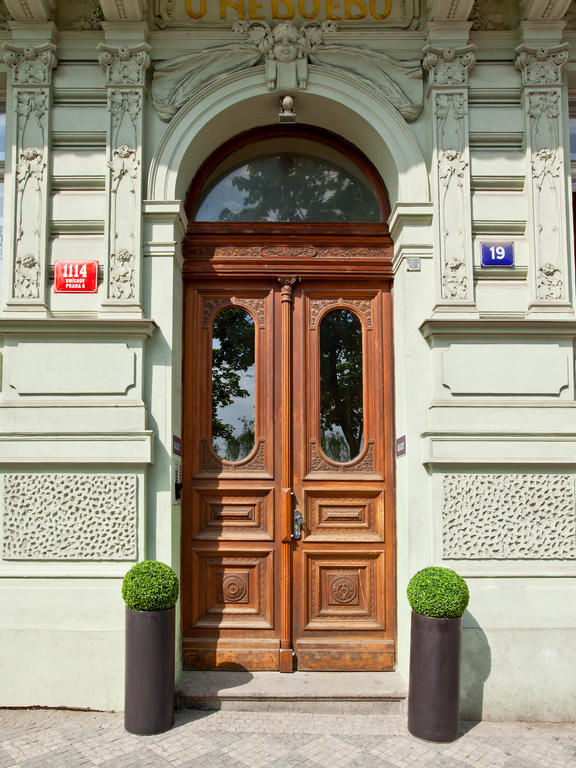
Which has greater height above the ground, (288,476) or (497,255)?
(497,255)

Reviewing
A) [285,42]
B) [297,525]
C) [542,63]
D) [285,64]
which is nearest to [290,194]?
[285,64]

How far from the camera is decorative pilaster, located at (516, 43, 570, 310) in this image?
5516 millimetres

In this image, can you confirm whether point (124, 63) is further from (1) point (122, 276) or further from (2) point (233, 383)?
(2) point (233, 383)

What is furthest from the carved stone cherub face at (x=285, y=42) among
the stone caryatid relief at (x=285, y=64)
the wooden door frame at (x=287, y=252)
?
the wooden door frame at (x=287, y=252)

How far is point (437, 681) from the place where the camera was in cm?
470

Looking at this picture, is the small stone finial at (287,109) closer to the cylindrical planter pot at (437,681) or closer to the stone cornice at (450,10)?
the stone cornice at (450,10)

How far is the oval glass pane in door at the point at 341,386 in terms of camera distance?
19.4 feet

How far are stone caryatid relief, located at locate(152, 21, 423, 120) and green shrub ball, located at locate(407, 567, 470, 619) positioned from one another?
3570 mm

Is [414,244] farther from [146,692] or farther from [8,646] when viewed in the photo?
[8,646]

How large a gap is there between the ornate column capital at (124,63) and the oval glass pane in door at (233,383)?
197 centimetres

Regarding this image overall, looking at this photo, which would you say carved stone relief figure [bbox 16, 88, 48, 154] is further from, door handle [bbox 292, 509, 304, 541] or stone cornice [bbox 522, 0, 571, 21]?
stone cornice [bbox 522, 0, 571, 21]

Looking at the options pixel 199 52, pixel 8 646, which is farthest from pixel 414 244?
pixel 8 646

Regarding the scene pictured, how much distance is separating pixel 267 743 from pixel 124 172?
4.30 metres

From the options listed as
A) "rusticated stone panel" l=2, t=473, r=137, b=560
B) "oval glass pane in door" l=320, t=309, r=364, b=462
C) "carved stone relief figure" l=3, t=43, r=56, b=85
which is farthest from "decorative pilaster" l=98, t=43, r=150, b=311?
"oval glass pane in door" l=320, t=309, r=364, b=462
